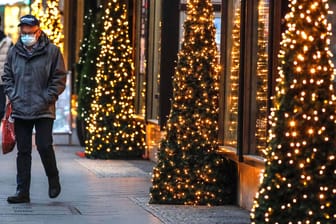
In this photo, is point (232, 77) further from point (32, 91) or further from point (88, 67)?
point (88, 67)

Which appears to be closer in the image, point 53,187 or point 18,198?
point 18,198

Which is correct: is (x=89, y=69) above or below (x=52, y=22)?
below

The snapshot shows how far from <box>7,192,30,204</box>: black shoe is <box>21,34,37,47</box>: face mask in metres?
1.49

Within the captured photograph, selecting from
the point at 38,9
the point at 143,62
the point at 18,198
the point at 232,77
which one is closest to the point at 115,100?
the point at 143,62

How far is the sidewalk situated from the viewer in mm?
9496

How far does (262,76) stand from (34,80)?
2261 millimetres

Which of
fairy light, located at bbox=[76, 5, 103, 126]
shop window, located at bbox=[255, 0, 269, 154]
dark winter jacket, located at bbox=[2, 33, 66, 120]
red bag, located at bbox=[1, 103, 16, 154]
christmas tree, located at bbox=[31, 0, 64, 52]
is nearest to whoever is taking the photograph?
shop window, located at bbox=[255, 0, 269, 154]

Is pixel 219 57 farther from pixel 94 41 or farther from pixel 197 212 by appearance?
pixel 94 41

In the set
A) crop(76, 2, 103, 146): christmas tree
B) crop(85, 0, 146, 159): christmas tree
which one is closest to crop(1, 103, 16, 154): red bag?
crop(85, 0, 146, 159): christmas tree

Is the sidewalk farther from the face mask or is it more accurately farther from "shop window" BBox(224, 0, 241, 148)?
the face mask

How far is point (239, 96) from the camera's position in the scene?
33.0 feet

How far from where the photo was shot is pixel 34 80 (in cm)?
1035

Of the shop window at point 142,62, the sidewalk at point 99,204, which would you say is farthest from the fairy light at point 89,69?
the sidewalk at point 99,204

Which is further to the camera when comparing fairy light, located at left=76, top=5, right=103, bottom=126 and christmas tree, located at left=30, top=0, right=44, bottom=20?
christmas tree, located at left=30, top=0, right=44, bottom=20
